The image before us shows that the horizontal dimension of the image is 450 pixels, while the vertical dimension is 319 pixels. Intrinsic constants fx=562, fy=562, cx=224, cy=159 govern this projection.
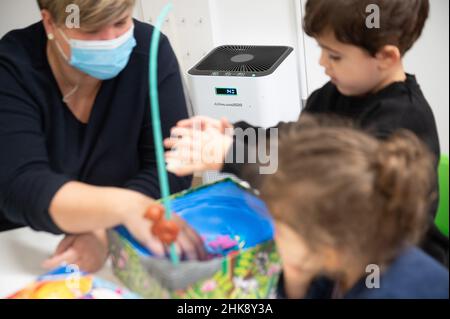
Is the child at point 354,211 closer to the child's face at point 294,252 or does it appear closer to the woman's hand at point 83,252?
the child's face at point 294,252

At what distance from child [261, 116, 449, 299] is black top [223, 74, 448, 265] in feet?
0.39

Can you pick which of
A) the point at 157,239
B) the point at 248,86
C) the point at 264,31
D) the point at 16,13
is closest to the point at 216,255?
the point at 157,239

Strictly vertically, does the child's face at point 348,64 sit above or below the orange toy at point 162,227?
above

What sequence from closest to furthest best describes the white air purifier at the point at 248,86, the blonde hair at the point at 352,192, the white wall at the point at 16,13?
the blonde hair at the point at 352,192 → the white air purifier at the point at 248,86 → the white wall at the point at 16,13

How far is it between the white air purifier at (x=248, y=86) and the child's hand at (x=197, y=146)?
0.65 meters

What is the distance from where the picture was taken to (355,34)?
32.9 inches

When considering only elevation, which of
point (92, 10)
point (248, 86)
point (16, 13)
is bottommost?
point (248, 86)

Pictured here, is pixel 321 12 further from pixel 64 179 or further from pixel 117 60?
pixel 64 179

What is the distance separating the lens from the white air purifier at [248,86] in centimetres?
146

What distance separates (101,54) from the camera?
866mm

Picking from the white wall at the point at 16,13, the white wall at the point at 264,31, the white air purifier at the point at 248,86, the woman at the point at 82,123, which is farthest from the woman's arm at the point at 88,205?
the white wall at the point at 16,13

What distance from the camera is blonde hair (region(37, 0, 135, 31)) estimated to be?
79 cm

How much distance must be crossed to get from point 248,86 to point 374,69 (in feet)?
2.02

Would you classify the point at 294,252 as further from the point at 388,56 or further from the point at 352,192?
the point at 388,56
